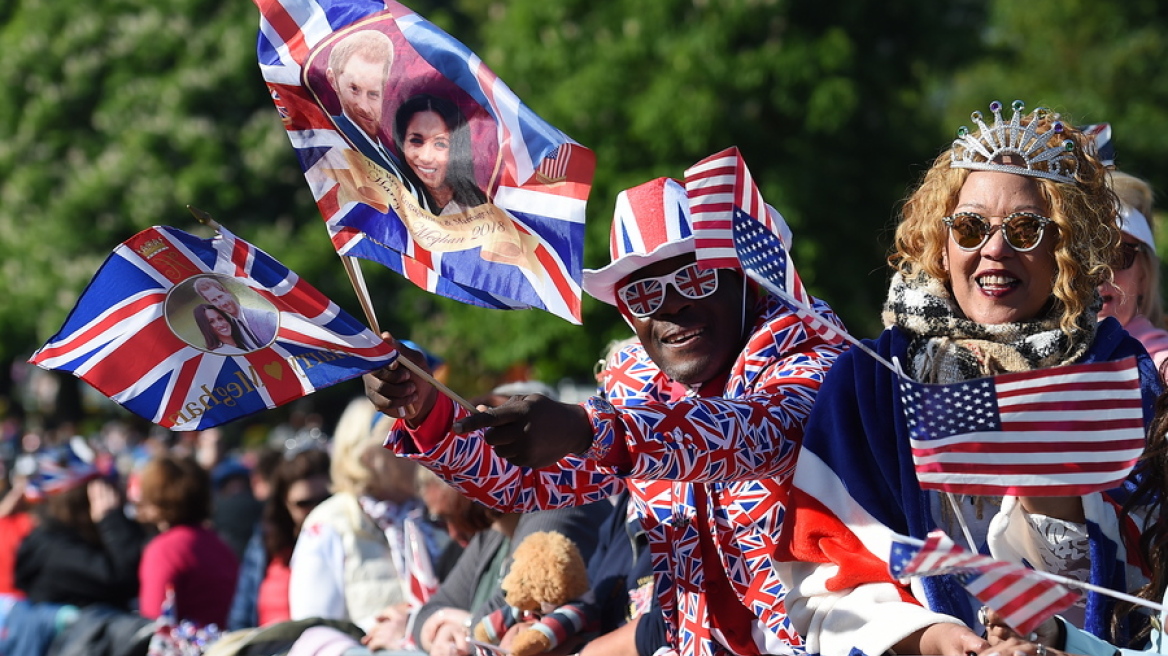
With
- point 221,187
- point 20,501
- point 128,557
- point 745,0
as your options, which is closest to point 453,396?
point 128,557

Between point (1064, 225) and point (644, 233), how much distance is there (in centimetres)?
114

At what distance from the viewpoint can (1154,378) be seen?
114 inches

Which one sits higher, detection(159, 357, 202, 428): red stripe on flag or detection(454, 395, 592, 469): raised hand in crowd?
detection(159, 357, 202, 428): red stripe on flag

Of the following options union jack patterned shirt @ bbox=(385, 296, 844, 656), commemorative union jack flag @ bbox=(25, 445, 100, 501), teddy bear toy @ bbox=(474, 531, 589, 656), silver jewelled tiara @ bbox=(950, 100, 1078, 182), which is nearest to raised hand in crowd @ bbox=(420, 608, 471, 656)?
teddy bear toy @ bbox=(474, 531, 589, 656)

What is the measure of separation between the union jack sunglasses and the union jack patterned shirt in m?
0.17

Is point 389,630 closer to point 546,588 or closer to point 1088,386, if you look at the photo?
point 546,588

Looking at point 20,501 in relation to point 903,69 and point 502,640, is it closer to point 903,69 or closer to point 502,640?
point 502,640

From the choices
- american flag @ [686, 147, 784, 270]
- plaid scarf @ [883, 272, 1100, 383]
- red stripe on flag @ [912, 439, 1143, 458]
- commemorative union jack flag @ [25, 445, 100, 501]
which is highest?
american flag @ [686, 147, 784, 270]

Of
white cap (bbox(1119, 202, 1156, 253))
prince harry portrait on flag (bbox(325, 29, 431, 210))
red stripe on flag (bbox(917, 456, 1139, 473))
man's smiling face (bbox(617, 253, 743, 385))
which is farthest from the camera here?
white cap (bbox(1119, 202, 1156, 253))

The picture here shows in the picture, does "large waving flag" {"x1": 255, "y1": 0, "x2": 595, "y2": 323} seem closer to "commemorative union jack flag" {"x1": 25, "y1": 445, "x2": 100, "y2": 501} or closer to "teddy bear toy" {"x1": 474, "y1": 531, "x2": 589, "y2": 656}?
"teddy bear toy" {"x1": 474, "y1": 531, "x2": 589, "y2": 656}

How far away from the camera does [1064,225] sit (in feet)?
9.03

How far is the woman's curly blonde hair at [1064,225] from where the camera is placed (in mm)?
2742

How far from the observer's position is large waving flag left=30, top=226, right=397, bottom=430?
2.93m

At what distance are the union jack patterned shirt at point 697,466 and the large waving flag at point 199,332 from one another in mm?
335
